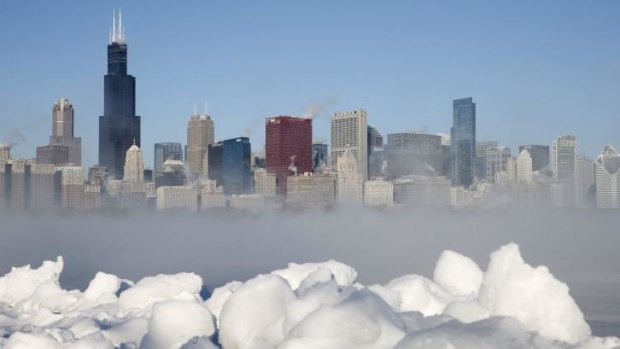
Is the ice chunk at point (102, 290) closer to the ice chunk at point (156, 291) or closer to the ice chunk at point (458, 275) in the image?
the ice chunk at point (156, 291)

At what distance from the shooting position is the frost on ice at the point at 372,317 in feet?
55.1

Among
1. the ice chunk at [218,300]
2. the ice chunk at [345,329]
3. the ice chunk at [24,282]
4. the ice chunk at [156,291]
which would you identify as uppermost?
the ice chunk at [345,329]

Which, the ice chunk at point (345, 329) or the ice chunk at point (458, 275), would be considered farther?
the ice chunk at point (458, 275)

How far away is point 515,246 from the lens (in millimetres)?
20609

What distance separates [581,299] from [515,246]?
43950 mm

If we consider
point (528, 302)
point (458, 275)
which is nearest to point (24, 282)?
point (458, 275)

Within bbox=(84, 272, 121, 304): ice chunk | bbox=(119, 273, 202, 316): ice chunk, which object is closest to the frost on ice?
bbox=(119, 273, 202, 316): ice chunk

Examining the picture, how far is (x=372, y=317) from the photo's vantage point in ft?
56.4

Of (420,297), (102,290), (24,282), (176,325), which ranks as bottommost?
(24,282)

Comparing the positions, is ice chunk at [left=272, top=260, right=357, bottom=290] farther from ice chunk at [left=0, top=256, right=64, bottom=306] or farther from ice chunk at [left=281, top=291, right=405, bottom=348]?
ice chunk at [left=0, top=256, right=64, bottom=306]

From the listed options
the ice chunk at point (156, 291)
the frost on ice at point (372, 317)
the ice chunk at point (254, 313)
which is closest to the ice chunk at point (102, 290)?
the ice chunk at point (156, 291)

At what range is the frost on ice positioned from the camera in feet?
55.1

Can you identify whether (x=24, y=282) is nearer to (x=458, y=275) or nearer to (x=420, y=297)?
(x=458, y=275)

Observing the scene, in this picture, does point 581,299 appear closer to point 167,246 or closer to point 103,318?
point 103,318
